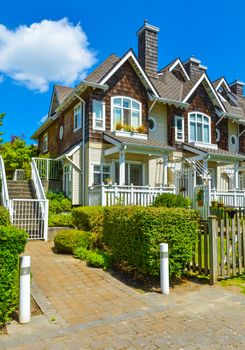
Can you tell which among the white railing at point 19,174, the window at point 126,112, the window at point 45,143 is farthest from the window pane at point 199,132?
the white railing at point 19,174

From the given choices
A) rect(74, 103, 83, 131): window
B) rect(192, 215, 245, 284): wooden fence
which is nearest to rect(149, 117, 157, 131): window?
rect(74, 103, 83, 131): window

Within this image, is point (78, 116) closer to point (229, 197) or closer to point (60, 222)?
point (60, 222)

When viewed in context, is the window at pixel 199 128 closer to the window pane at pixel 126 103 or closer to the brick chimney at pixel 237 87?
the window pane at pixel 126 103

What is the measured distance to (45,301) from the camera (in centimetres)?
574

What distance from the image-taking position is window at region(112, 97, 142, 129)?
18969mm

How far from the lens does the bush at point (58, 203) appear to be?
1652 cm

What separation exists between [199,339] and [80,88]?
53.2ft

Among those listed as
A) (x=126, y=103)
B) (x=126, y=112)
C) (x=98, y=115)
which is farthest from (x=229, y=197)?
(x=98, y=115)

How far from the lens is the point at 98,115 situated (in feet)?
60.3

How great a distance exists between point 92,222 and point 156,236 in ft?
14.1

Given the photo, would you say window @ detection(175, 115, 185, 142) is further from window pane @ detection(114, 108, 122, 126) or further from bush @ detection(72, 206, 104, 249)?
bush @ detection(72, 206, 104, 249)

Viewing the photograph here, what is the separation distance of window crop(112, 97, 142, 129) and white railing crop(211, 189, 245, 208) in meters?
6.47

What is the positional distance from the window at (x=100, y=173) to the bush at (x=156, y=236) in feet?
35.5

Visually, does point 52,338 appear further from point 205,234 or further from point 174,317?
point 205,234
